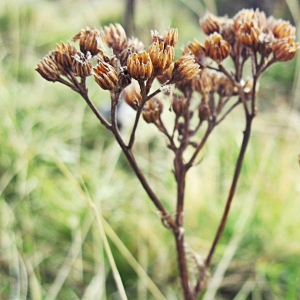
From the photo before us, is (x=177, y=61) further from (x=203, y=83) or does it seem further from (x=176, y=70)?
(x=203, y=83)

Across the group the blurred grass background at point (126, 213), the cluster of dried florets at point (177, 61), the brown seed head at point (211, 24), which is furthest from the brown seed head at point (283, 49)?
the blurred grass background at point (126, 213)

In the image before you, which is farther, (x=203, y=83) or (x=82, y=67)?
(x=203, y=83)

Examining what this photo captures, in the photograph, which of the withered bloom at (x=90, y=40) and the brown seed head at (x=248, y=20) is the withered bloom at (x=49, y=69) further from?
the brown seed head at (x=248, y=20)

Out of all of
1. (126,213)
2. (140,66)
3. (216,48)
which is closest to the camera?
(140,66)

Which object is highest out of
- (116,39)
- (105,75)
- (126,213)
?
(116,39)

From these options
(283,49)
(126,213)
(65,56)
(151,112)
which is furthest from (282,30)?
(126,213)

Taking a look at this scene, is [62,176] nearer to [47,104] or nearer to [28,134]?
[28,134]

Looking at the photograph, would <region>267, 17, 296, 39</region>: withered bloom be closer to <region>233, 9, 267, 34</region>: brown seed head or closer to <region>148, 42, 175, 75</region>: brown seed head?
<region>233, 9, 267, 34</region>: brown seed head
